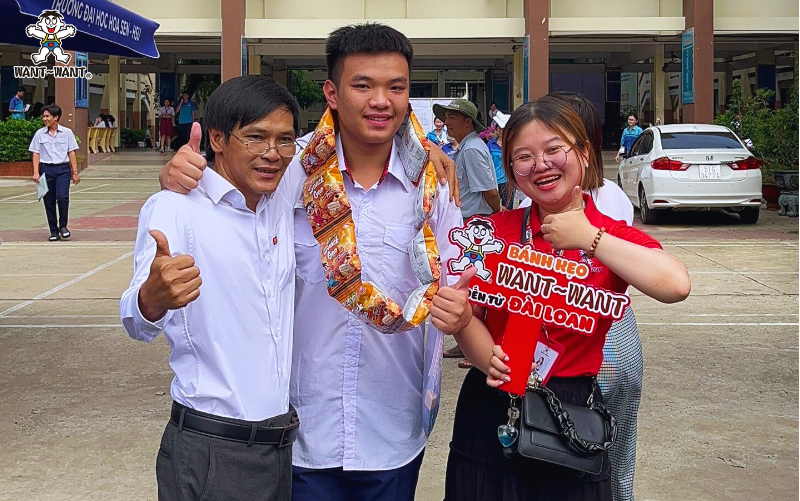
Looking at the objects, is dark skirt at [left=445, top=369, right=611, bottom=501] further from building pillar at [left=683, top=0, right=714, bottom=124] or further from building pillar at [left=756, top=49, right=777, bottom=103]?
building pillar at [left=756, top=49, right=777, bottom=103]

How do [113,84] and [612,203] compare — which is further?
[113,84]

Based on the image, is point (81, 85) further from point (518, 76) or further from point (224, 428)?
point (224, 428)

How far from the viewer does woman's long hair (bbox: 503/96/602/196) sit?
7.97 feet

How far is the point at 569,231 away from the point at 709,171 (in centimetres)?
1283

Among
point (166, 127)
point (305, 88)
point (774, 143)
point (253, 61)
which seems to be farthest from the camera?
point (305, 88)

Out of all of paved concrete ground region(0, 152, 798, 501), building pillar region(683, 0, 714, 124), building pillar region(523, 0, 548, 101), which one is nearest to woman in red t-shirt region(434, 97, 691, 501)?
paved concrete ground region(0, 152, 798, 501)

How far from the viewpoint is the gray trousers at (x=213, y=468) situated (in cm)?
237

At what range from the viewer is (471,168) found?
732cm

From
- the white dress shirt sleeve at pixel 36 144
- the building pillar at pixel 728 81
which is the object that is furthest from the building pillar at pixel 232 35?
the building pillar at pixel 728 81

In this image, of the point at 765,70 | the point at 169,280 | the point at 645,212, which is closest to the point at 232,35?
the point at 645,212

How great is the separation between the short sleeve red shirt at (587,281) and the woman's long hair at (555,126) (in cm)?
11

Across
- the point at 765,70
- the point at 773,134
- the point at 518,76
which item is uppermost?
the point at 765,70

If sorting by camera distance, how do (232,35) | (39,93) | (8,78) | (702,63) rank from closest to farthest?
(702,63)
(232,35)
(8,78)
(39,93)

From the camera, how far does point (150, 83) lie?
182 ft
